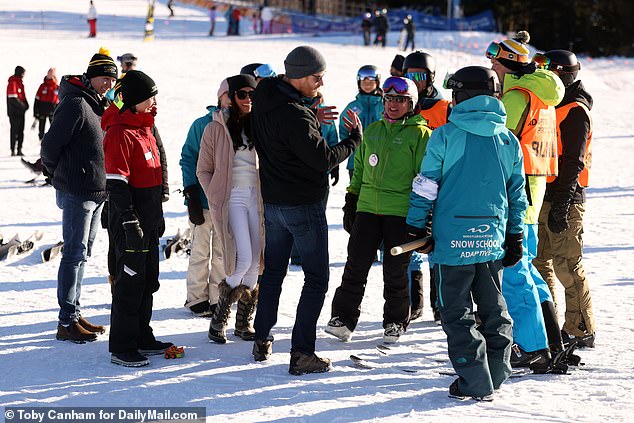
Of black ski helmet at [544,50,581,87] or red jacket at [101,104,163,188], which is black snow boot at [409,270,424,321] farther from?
red jacket at [101,104,163,188]

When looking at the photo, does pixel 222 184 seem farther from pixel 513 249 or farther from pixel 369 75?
pixel 369 75

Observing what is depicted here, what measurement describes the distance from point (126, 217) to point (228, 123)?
1.12 metres

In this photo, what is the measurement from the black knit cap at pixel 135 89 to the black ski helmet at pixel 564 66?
291 cm

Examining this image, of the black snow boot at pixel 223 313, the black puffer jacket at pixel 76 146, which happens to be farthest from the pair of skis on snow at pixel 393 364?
the black puffer jacket at pixel 76 146

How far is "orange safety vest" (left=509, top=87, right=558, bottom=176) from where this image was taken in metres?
6.05

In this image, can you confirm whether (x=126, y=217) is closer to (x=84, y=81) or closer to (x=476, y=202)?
(x=84, y=81)

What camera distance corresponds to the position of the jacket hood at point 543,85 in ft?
19.7

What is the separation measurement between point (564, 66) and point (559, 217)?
1133 millimetres

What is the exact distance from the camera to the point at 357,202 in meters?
6.73

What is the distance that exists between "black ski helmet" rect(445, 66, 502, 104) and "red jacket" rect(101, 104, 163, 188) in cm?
211

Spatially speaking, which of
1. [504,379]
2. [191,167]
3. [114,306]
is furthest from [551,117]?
[114,306]

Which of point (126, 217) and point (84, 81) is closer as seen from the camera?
point (126, 217)

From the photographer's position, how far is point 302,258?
5.90m

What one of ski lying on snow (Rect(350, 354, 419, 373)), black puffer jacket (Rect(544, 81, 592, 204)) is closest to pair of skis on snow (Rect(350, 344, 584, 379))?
ski lying on snow (Rect(350, 354, 419, 373))
